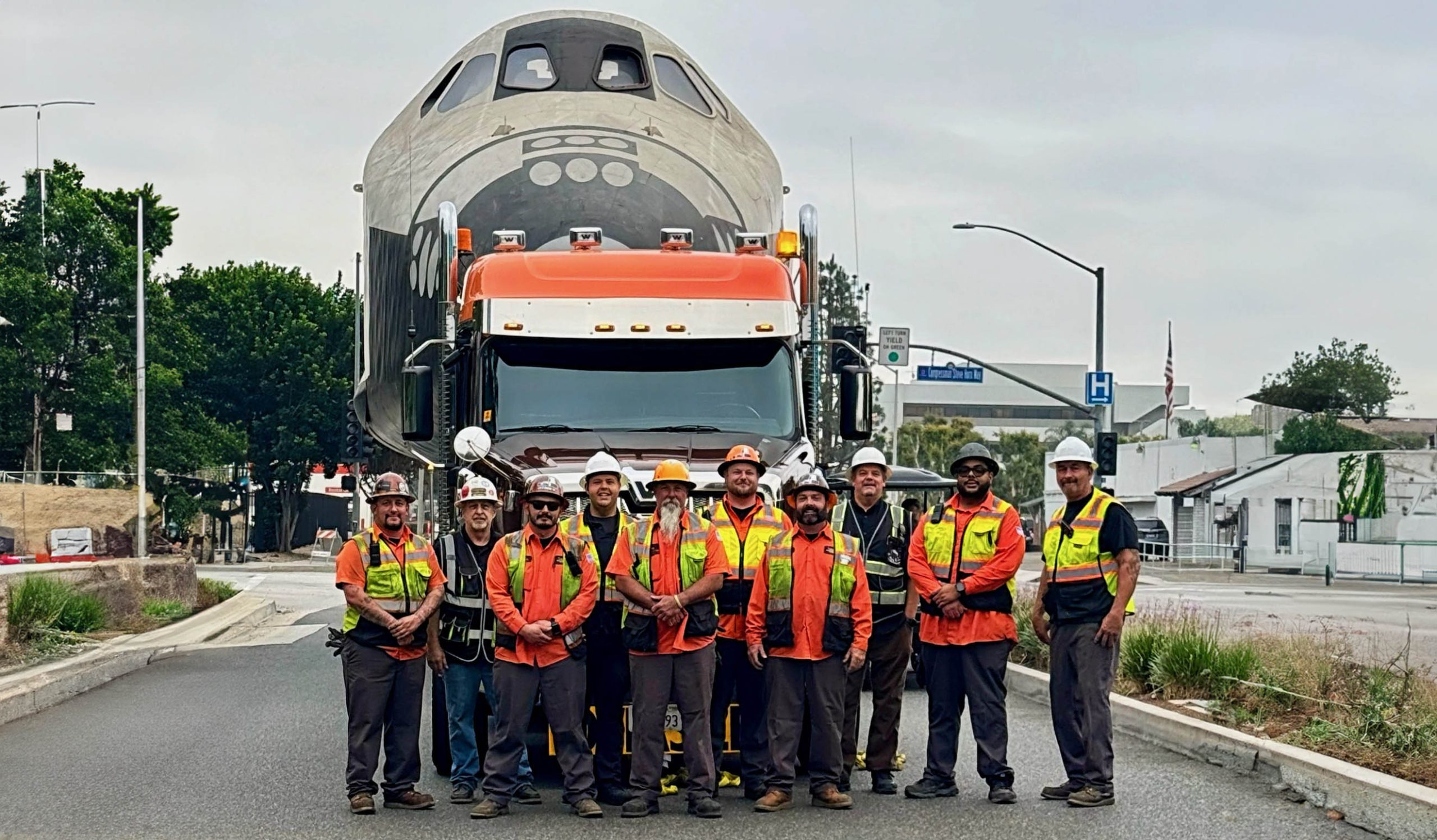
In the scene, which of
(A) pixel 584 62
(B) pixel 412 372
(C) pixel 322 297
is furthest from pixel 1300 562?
(B) pixel 412 372

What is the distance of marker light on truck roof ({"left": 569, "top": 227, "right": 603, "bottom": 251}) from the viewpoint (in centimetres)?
1340

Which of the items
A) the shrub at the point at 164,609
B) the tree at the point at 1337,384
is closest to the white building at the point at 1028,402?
the tree at the point at 1337,384

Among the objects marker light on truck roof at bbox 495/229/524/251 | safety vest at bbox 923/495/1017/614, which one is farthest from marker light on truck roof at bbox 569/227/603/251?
safety vest at bbox 923/495/1017/614

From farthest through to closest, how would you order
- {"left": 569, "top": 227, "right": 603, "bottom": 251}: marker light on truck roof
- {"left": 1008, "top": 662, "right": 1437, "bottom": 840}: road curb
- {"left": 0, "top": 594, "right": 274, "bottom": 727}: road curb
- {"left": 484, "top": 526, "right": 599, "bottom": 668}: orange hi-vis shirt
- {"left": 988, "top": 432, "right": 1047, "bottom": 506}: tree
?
{"left": 988, "top": 432, "right": 1047, "bottom": 506}: tree < {"left": 0, "top": 594, "right": 274, "bottom": 727}: road curb < {"left": 569, "top": 227, "right": 603, "bottom": 251}: marker light on truck roof < {"left": 484, "top": 526, "right": 599, "bottom": 668}: orange hi-vis shirt < {"left": 1008, "top": 662, "right": 1437, "bottom": 840}: road curb

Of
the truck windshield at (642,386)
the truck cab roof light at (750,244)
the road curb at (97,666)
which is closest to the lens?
the truck windshield at (642,386)

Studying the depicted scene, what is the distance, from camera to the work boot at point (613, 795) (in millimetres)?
9688

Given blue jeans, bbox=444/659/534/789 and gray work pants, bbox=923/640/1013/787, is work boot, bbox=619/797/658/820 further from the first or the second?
gray work pants, bbox=923/640/1013/787

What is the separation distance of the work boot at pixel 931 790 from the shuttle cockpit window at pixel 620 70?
8.32 m

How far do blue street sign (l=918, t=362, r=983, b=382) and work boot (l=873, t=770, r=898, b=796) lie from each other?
2754cm

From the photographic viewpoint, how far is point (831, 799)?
31.3ft

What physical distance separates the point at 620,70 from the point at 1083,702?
8806 millimetres

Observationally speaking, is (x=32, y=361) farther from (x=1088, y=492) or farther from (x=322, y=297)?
(x=1088, y=492)

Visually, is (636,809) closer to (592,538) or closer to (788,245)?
(592,538)

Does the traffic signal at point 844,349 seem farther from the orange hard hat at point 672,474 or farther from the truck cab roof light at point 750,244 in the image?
the orange hard hat at point 672,474
